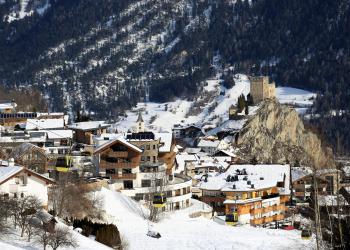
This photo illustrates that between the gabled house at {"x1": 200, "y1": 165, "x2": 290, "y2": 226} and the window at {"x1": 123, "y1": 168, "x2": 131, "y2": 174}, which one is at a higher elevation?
the window at {"x1": 123, "y1": 168, "x2": 131, "y2": 174}

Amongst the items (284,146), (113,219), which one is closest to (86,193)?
(113,219)

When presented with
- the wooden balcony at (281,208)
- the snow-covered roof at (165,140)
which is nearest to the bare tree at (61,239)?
the snow-covered roof at (165,140)

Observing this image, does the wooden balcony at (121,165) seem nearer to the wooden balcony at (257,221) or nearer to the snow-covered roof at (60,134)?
the wooden balcony at (257,221)

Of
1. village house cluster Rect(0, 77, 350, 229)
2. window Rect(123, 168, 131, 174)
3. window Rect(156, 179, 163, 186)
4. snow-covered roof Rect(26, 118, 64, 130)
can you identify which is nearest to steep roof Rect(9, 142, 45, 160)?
village house cluster Rect(0, 77, 350, 229)

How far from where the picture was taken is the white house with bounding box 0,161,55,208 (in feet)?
184

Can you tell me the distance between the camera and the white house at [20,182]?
184 ft

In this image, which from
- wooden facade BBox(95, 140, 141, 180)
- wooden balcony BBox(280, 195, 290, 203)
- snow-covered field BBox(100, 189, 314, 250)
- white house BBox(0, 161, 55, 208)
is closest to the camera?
white house BBox(0, 161, 55, 208)

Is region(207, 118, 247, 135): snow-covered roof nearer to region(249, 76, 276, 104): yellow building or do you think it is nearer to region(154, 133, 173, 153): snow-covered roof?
region(249, 76, 276, 104): yellow building

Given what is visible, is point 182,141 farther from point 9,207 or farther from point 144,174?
point 9,207

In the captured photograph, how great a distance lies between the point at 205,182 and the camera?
96.4 meters

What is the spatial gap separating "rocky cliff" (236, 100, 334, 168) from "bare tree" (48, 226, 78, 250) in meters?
98.0

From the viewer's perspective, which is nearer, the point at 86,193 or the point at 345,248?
the point at 345,248

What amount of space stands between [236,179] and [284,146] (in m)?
75.2

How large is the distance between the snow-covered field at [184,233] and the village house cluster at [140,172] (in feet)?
5.91
